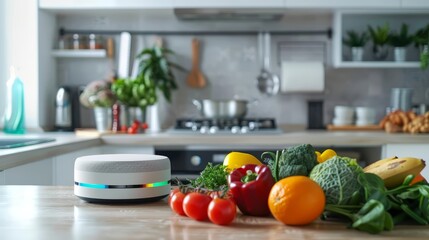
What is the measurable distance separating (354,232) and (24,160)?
1.46 meters

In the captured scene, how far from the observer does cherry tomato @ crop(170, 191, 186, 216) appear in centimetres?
97

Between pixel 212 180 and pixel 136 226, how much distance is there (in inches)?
7.5

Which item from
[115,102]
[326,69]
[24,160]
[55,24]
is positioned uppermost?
[55,24]

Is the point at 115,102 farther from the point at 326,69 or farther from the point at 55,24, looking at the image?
the point at 326,69

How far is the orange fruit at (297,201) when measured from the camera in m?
0.87

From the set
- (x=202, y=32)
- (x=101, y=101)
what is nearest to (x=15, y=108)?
(x=101, y=101)

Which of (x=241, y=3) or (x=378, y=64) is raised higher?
(x=241, y=3)

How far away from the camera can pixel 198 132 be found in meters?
2.86

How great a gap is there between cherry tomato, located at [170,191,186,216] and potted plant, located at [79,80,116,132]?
81.4 inches

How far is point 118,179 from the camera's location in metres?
1.07

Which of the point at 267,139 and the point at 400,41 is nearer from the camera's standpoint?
the point at 267,139

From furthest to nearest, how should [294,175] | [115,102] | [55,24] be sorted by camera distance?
[55,24] → [115,102] → [294,175]

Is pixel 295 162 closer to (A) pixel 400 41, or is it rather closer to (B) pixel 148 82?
(B) pixel 148 82

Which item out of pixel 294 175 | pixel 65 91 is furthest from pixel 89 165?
pixel 65 91
